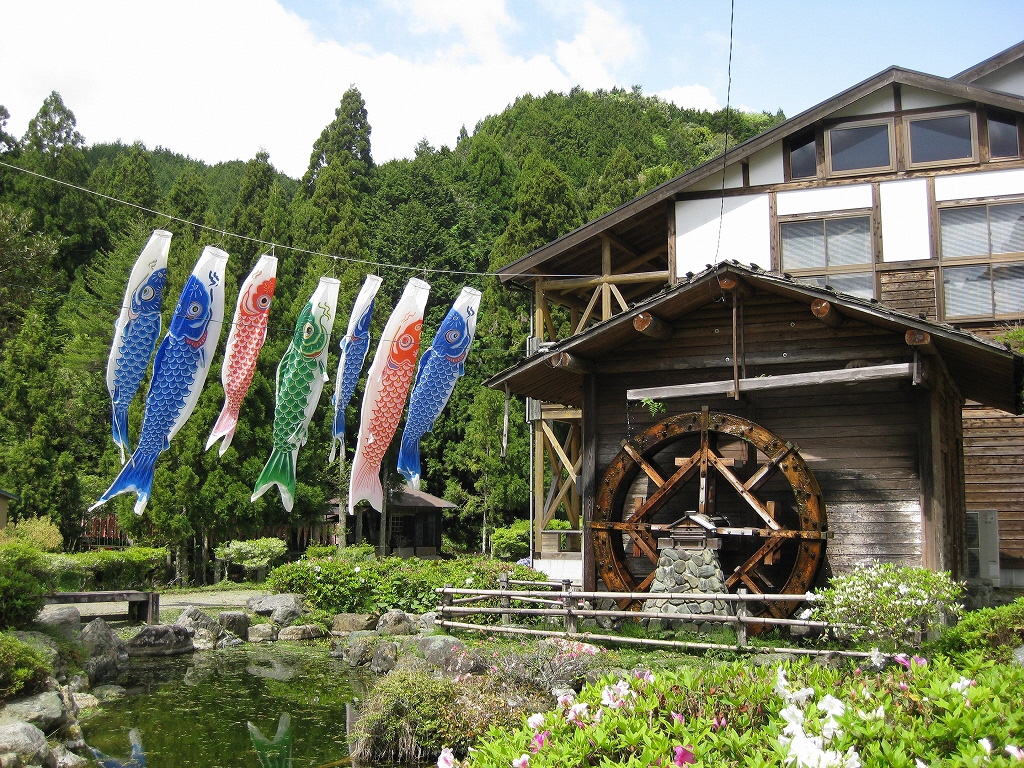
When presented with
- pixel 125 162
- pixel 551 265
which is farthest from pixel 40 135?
pixel 551 265

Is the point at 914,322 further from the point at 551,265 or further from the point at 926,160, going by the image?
the point at 551,265

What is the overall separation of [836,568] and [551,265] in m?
10.0

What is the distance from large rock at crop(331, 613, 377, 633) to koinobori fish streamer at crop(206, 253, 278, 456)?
370 cm

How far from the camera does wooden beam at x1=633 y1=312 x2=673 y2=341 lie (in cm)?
1208

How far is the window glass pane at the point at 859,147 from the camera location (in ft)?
50.1

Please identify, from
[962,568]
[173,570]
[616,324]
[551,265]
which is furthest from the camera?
[173,570]

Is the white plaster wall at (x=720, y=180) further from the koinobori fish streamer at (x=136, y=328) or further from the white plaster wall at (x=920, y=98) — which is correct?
the koinobori fish streamer at (x=136, y=328)

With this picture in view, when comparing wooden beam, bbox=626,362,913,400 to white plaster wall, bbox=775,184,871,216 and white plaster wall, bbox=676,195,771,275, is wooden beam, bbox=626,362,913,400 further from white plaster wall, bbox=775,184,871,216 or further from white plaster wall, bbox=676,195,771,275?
white plaster wall, bbox=775,184,871,216

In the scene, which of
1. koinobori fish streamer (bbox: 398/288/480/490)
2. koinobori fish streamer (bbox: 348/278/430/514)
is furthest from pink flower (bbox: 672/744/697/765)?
koinobori fish streamer (bbox: 398/288/480/490)

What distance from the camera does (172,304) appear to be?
90.3 feet

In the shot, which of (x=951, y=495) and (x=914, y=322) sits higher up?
(x=914, y=322)

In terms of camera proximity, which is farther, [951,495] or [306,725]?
[951,495]

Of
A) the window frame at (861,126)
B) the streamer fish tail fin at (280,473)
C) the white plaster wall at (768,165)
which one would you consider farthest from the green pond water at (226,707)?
the window frame at (861,126)

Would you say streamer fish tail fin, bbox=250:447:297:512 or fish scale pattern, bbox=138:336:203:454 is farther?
streamer fish tail fin, bbox=250:447:297:512
